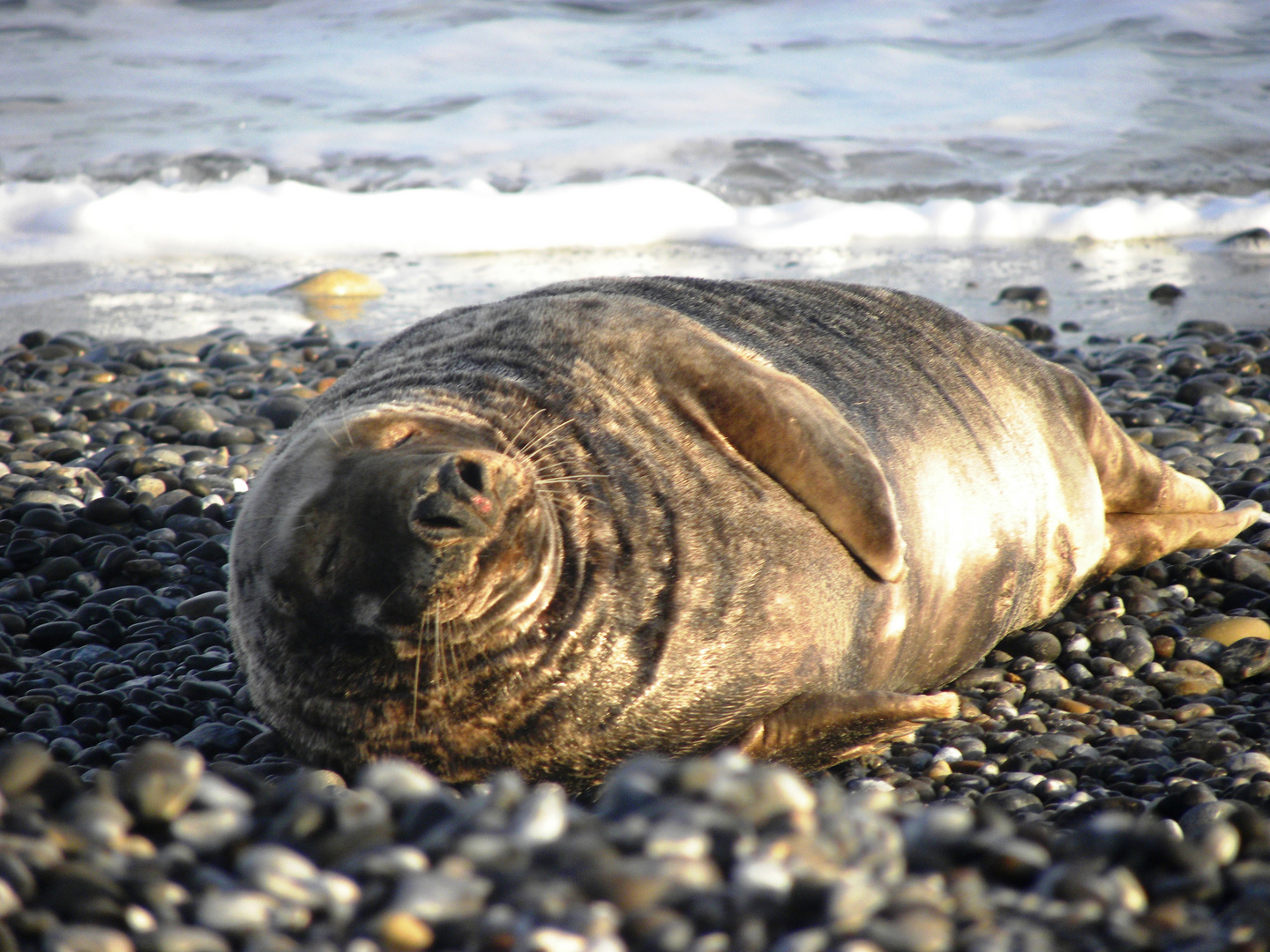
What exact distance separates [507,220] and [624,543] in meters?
12.6

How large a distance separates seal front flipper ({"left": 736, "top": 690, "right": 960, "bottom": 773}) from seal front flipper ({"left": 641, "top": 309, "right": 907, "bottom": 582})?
15.0 inches

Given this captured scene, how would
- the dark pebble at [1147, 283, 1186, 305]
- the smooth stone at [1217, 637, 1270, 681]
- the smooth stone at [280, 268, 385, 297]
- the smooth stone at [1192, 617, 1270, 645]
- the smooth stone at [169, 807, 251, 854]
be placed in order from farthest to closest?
the smooth stone at [280, 268, 385, 297]
the dark pebble at [1147, 283, 1186, 305]
the smooth stone at [1192, 617, 1270, 645]
the smooth stone at [1217, 637, 1270, 681]
the smooth stone at [169, 807, 251, 854]

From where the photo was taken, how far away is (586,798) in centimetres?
350

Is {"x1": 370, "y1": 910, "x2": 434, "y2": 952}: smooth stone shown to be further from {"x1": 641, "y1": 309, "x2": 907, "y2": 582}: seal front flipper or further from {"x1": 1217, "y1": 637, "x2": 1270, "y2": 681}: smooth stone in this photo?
{"x1": 1217, "y1": 637, "x2": 1270, "y2": 681}: smooth stone

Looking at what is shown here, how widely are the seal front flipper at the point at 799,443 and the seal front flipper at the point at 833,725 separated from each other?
0.38 metres

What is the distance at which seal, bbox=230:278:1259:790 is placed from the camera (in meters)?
3.21

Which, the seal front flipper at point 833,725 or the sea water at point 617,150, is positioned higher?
the sea water at point 617,150

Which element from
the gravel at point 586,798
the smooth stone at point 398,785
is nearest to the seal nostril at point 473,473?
the gravel at point 586,798

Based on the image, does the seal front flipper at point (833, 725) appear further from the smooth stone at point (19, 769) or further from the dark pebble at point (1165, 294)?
the dark pebble at point (1165, 294)

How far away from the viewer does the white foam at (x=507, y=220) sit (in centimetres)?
1455

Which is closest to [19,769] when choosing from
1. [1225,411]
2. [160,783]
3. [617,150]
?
[160,783]

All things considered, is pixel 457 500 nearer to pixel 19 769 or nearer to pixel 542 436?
pixel 542 436

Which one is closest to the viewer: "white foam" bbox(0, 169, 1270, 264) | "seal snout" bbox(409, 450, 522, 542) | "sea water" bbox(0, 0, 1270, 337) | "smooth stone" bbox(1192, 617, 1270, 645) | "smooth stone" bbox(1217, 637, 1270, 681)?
"seal snout" bbox(409, 450, 522, 542)

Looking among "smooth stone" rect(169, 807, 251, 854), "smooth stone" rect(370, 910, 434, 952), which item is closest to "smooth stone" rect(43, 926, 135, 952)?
"smooth stone" rect(169, 807, 251, 854)
